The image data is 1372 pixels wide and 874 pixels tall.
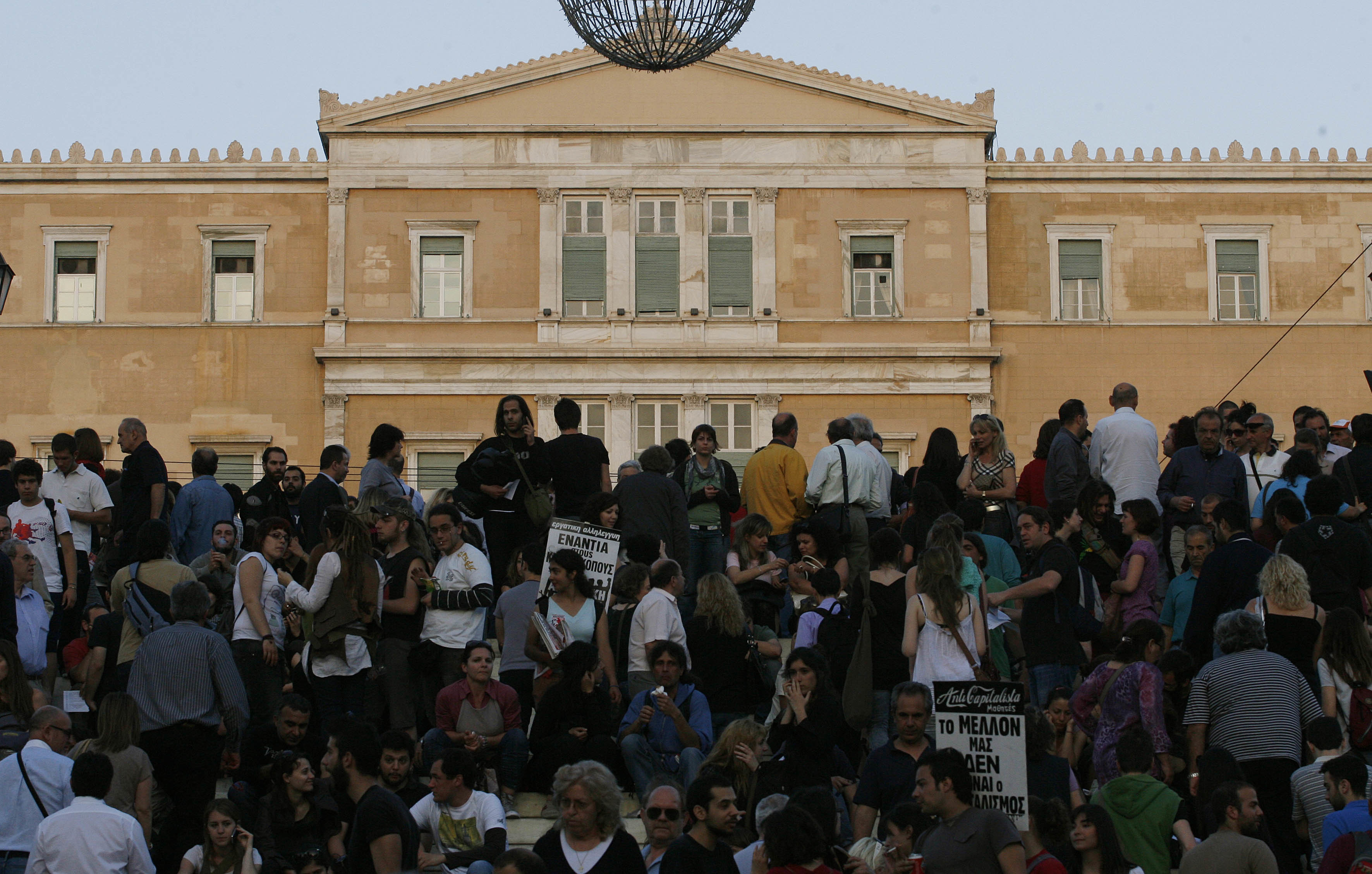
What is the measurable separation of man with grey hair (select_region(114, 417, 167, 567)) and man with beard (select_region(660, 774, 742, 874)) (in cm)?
570

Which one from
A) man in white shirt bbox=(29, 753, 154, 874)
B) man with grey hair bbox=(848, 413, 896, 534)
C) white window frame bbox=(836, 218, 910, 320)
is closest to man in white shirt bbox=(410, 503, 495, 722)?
man in white shirt bbox=(29, 753, 154, 874)

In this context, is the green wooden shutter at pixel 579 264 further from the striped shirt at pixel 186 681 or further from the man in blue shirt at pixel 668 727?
the striped shirt at pixel 186 681

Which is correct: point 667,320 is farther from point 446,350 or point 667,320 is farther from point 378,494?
point 378,494

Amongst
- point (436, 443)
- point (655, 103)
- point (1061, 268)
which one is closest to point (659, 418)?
point (436, 443)

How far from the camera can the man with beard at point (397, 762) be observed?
888cm

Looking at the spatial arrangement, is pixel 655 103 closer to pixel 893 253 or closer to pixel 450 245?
pixel 450 245

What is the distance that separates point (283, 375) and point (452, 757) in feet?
74.1

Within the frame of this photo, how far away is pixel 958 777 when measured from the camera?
7.61 meters

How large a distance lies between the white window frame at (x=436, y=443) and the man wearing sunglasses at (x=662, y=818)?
71.8 ft

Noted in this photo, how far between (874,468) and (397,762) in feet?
17.2

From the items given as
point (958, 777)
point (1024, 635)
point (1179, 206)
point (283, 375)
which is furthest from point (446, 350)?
point (958, 777)

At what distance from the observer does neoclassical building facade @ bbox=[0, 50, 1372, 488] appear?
30406 mm

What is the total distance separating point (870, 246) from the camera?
3086 cm

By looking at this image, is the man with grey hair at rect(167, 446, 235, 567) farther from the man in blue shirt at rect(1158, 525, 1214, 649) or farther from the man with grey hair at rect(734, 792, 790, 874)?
the man in blue shirt at rect(1158, 525, 1214, 649)
